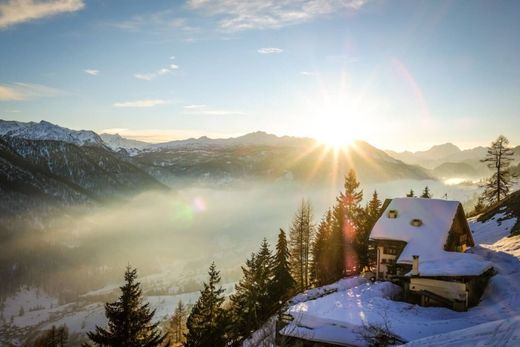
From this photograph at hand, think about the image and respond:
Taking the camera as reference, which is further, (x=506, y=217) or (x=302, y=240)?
(x=302, y=240)

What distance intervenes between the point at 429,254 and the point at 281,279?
53.7 feet

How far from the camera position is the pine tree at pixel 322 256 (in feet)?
158

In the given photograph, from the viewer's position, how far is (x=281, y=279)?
43438 millimetres

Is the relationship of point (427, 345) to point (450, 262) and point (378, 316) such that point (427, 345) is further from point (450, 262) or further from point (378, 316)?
point (450, 262)

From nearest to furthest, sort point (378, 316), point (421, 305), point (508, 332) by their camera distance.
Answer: point (508, 332), point (378, 316), point (421, 305)

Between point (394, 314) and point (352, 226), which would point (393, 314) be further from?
point (352, 226)

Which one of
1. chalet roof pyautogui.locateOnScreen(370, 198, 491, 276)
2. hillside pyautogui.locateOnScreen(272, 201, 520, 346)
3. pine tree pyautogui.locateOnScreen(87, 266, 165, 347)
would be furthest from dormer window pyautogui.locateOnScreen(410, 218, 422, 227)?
pine tree pyautogui.locateOnScreen(87, 266, 165, 347)

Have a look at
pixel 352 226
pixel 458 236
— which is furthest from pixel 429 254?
pixel 352 226

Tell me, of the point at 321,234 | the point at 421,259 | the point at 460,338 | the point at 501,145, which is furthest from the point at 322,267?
the point at 460,338

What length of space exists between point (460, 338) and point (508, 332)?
1479 millimetres

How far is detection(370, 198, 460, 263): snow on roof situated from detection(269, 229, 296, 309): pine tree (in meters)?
10.6

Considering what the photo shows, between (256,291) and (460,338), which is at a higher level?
(460,338)

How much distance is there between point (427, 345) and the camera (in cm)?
1334

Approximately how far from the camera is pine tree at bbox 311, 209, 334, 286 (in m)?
48.1
